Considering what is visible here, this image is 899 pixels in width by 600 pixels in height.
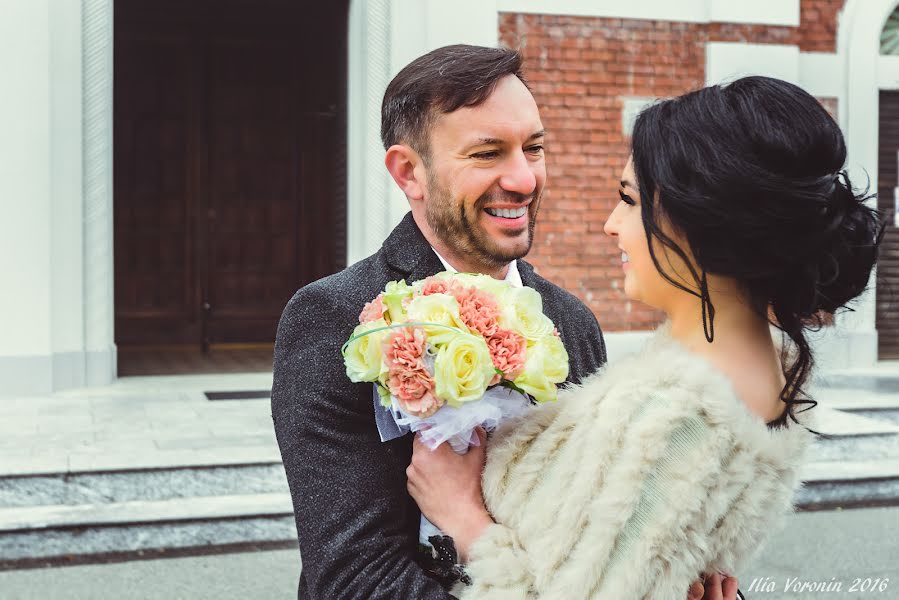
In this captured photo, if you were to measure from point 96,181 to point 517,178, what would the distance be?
27.2 feet

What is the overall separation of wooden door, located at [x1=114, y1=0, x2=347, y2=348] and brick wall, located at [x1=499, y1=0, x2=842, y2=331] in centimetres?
310

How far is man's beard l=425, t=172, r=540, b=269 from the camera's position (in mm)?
2146

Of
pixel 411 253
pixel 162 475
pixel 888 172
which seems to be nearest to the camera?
pixel 411 253

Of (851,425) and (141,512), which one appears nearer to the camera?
(141,512)

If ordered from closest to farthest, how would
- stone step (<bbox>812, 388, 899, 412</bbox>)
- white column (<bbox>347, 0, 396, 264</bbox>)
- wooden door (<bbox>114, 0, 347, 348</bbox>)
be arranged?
stone step (<bbox>812, 388, 899, 412</bbox>) → white column (<bbox>347, 0, 396, 264</bbox>) → wooden door (<bbox>114, 0, 347, 348</bbox>)

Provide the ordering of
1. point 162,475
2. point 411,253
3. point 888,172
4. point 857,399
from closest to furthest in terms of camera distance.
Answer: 1. point 411,253
2. point 162,475
3. point 857,399
4. point 888,172

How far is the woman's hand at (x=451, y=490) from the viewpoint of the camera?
1.74 m

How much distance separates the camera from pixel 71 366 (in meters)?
9.53

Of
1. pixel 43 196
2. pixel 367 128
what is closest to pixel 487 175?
pixel 43 196

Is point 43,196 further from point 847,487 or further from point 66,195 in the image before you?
point 847,487

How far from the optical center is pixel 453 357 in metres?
1.69

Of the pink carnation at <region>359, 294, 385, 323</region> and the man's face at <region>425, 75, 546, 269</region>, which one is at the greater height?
the man's face at <region>425, 75, 546, 269</region>

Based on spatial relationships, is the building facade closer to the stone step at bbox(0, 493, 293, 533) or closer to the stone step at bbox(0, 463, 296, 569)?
the stone step at bbox(0, 463, 296, 569)

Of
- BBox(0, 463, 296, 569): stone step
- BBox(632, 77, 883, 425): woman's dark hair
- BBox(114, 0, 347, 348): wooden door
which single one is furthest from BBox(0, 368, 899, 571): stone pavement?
BBox(632, 77, 883, 425): woman's dark hair
